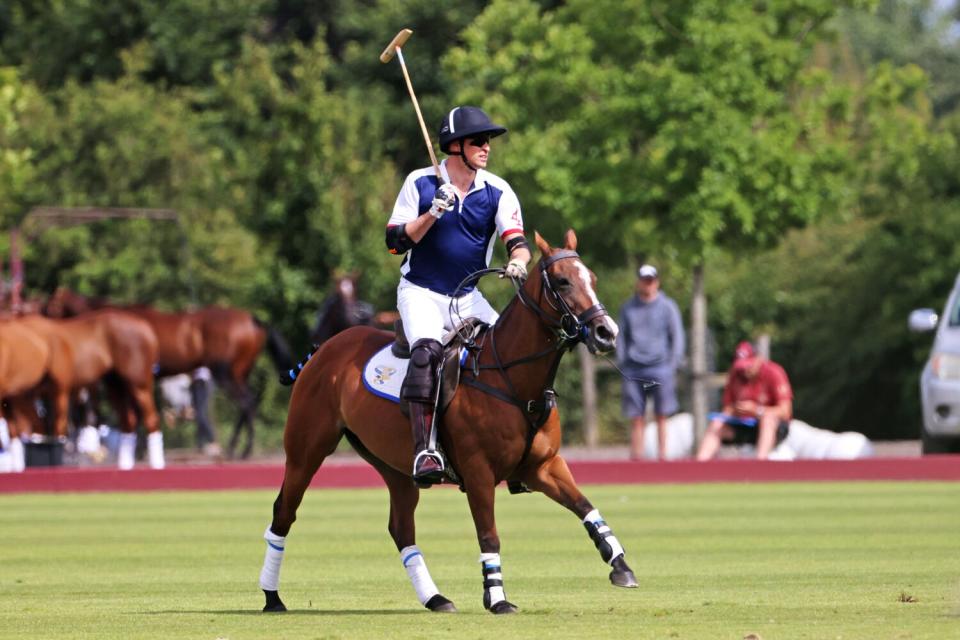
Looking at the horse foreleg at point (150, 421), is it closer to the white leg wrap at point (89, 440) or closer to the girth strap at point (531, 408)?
the white leg wrap at point (89, 440)

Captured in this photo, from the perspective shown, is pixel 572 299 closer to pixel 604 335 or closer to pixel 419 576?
pixel 604 335

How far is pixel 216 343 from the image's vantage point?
26125 millimetres

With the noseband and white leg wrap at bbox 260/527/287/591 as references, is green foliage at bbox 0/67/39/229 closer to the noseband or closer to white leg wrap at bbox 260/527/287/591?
white leg wrap at bbox 260/527/287/591

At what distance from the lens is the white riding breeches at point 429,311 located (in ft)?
29.1

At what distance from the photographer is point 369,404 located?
9.16 meters

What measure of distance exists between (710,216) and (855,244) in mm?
11012

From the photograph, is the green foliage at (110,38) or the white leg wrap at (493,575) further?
the green foliage at (110,38)

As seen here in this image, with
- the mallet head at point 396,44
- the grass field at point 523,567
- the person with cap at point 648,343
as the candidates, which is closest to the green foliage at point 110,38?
the person with cap at point 648,343

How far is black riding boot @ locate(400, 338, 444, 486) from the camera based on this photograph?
8500 millimetres

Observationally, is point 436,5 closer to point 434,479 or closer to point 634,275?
point 634,275

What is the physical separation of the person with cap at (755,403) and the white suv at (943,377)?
4.73 feet

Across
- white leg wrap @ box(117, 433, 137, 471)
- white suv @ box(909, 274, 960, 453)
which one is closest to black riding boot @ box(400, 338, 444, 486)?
white suv @ box(909, 274, 960, 453)

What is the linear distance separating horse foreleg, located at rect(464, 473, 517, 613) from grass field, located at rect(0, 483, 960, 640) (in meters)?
0.13

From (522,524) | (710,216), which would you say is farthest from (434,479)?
(710,216)
